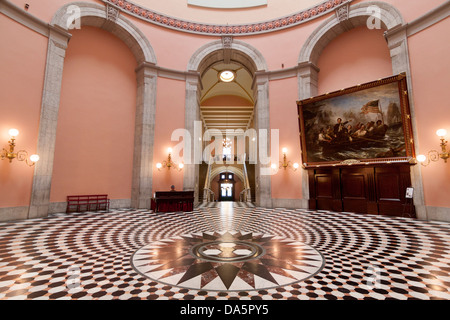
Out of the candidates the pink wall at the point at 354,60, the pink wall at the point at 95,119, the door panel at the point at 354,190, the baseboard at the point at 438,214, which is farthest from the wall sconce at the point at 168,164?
the baseboard at the point at 438,214

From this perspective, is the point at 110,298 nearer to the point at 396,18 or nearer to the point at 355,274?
the point at 355,274

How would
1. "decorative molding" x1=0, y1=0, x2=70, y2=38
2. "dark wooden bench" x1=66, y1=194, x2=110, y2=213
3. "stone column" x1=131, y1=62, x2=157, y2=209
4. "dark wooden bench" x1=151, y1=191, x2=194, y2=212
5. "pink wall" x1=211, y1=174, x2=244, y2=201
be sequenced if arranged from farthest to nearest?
1. "pink wall" x1=211, y1=174, x2=244, y2=201
2. "stone column" x1=131, y1=62, x2=157, y2=209
3. "dark wooden bench" x1=151, y1=191, x2=194, y2=212
4. "dark wooden bench" x1=66, y1=194, x2=110, y2=213
5. "decorative molding" x1=0, y1=0, x2=70, y2=38

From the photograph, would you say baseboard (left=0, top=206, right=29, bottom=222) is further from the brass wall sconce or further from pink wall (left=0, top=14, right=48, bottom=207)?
the brass wall sconce

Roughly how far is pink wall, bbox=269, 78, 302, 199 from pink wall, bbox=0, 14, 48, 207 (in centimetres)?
937

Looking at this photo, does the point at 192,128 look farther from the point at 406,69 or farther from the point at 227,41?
the point at 406,69

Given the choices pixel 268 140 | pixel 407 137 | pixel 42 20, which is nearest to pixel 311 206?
pixel 268 140

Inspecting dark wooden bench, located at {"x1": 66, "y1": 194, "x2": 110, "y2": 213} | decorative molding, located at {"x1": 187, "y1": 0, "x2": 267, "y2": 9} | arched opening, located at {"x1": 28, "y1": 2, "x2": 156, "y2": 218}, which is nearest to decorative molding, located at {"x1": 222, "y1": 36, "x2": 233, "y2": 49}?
decorative molding, located at {"x1": 187, "y1": 0, "x2": 267, "y2": 9}

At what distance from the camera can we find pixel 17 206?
6879mm

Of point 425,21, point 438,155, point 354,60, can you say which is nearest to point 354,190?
point 438,155

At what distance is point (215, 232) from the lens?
5695 mm

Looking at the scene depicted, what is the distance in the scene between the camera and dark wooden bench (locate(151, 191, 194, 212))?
30.5ft

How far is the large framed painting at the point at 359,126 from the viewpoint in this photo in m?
7.50

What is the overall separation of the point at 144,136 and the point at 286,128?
6.71 m

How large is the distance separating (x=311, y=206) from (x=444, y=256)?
240 inches
